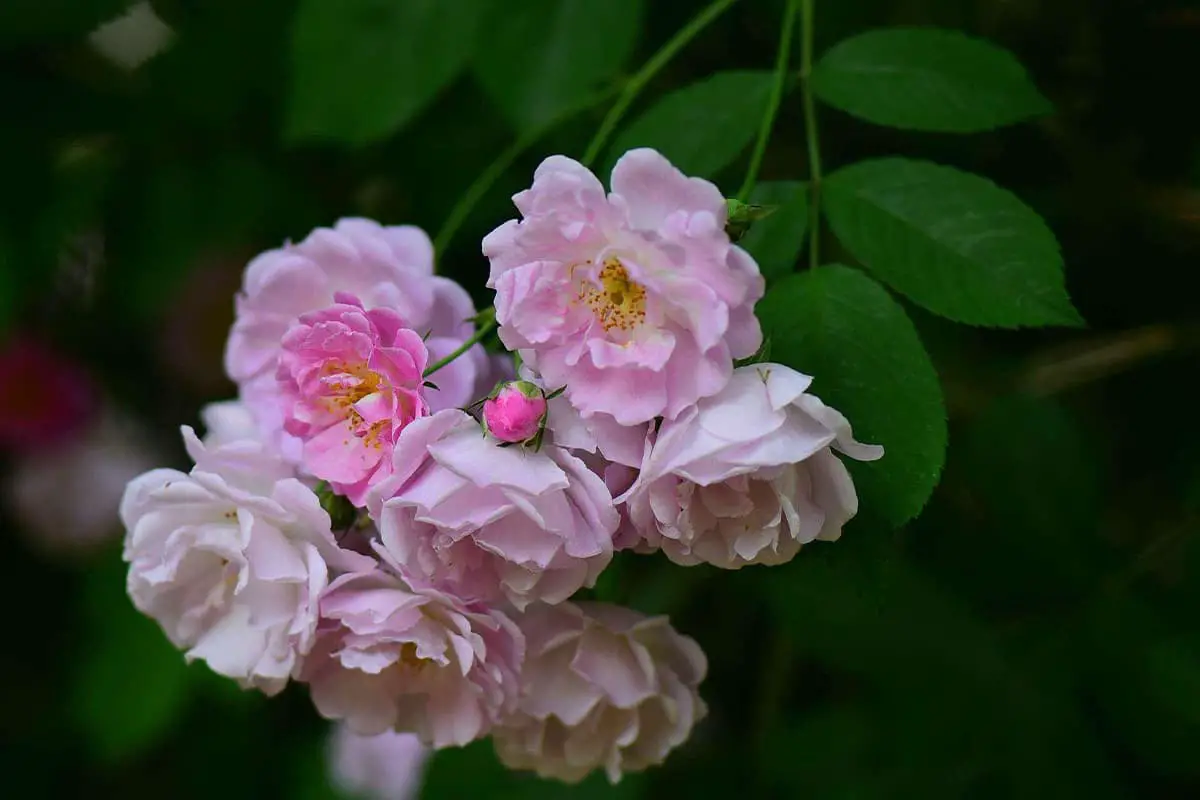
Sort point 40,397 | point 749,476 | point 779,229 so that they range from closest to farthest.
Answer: point 749,476 < point 779,229 < point 40,397

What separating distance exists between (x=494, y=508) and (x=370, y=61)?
43 cm

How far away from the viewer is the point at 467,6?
74cm

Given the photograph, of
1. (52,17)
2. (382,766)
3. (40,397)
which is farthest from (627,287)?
(40,397)

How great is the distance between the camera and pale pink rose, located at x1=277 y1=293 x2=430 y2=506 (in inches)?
18.0

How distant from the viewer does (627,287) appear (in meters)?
0.43

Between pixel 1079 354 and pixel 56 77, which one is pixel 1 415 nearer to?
pixel 56 77

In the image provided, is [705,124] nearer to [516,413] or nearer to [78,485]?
[516,413]

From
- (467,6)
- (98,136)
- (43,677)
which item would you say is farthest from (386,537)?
(43,677)

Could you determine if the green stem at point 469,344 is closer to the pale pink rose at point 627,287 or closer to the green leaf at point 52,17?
the pale pink rose at point 627,287

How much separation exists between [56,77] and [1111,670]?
931 millimetres

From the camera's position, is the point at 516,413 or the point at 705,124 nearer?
the point at 516,413

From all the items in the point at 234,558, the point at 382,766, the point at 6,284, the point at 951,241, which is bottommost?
the point at 382,766

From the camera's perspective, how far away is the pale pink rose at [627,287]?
0.40 m

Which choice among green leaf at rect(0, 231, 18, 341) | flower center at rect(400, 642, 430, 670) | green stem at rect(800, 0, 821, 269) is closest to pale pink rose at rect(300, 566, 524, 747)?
flower center at rect(400, 642, 430, 670)
